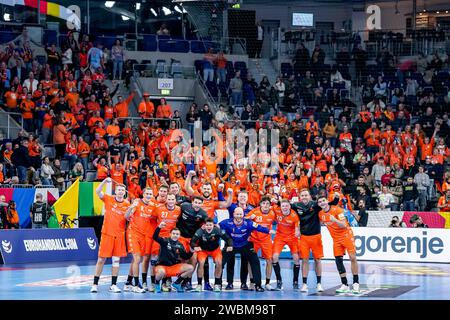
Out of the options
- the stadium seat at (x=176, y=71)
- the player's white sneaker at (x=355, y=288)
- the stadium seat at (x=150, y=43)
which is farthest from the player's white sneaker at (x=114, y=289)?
the stadium seat at (x=150, y=43)

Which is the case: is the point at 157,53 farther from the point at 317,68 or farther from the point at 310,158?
the point at 310,158

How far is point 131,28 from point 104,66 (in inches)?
244

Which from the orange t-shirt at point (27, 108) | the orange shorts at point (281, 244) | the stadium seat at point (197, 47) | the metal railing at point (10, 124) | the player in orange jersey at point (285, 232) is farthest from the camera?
the stadium seat at point (197, 47)

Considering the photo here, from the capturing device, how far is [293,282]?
21750mm

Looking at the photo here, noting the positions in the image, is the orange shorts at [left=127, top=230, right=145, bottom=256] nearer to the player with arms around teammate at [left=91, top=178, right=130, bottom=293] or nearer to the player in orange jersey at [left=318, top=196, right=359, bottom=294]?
the player with arms around teammate at [left=91, top=178, right=130, bottom=293]

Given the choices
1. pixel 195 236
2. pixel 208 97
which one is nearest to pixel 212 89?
pixel 208 97

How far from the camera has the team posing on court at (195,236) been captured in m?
19.8

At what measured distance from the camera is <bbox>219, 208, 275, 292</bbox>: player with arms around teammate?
2052cm

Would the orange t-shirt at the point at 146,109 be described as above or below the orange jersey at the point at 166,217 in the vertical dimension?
above

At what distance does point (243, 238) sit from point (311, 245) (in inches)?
57.8

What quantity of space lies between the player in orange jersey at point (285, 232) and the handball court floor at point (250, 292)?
584mm

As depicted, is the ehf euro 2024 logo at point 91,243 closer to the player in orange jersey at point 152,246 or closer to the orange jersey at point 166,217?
the player in orange jersey at point 152,246

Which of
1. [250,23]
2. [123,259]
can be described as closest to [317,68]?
[250,23]

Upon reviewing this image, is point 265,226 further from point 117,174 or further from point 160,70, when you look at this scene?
point 160,70
